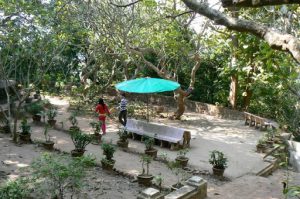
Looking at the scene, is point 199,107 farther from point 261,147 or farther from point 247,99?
point 261,147

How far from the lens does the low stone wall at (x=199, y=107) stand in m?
19.8

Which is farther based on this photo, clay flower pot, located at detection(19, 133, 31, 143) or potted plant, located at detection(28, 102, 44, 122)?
potted plant, located at detection(28, 102, 44, 122)

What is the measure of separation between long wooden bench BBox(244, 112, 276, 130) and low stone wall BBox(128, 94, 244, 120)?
159 cm

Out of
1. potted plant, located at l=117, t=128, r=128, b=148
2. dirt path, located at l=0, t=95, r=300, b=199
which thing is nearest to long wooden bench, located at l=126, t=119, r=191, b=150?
dirt path, located at l=0, t=95, r=300, b=199

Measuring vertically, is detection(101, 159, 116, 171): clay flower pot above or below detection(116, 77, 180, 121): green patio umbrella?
below

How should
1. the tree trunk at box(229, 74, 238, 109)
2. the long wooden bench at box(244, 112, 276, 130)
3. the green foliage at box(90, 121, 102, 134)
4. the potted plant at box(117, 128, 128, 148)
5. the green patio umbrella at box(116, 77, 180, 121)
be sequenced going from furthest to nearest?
1. the tree trunk at box(229, 74, 238, 109)
2. the long wooden bench at box(244, 112, 276, 130)
3. the green patio umbrella at box(116, 77, 180, 121)
4. the green foliage at box(90, 121, 102, 134)
5. the potted plant at box(117, 128, 128, 148)

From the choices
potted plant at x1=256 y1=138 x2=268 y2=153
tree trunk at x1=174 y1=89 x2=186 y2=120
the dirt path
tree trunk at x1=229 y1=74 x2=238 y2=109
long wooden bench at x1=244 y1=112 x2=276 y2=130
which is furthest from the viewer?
tree trunk at x1=229 y1=74 x2=238 y2=109

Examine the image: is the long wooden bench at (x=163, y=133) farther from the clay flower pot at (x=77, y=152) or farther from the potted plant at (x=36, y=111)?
the potted plant at (x=36, y=111)

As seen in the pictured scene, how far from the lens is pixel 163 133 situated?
13086 mm

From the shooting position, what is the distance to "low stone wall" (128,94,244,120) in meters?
19.8

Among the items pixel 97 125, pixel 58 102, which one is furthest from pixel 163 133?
pixel 58 102

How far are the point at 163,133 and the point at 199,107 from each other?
344 inches

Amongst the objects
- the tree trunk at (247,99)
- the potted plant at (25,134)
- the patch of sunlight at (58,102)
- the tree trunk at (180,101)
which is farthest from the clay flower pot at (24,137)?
the tree trunk at (247,99)

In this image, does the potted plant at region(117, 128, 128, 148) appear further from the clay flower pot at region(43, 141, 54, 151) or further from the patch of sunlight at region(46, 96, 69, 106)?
the patch of sunlight at region(46, 96, 69, 106)
